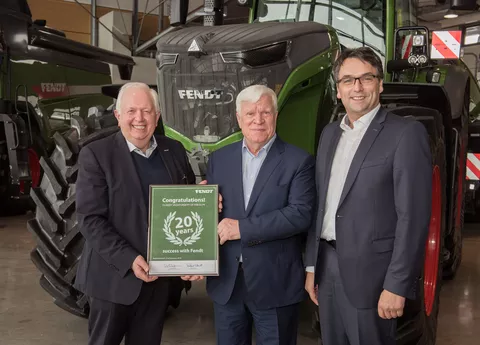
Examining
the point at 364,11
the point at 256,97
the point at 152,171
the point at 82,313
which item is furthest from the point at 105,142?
the point at 364,11

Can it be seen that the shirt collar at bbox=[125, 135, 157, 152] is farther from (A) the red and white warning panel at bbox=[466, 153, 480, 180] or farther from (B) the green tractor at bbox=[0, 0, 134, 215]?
(A) the red and white warning panel at bbox=[466, 153, 480, 180]

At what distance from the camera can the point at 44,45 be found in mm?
6520

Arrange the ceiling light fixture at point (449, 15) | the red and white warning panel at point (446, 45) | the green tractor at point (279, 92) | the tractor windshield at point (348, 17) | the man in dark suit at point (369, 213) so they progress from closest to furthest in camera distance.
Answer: the man in dark suit at point (369, 213) < the green tractor at point (279, 92) < the tractor windshield at point (348, 17) < the red and white warning panel at point (446, 45) < the ceiling light fixture at point (449, 15)

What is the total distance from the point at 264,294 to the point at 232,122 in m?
1.18

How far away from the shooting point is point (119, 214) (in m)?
2.28

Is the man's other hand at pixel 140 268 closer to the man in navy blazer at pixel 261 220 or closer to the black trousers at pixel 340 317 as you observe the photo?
the man in navy blazer at pixel 261 220

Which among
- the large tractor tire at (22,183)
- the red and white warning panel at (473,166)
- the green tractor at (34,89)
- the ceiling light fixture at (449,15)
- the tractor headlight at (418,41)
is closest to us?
the tractor headlight at (418,41)

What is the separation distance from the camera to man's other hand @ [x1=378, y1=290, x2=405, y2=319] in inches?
80.7

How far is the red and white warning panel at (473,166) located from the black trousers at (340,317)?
207 inches

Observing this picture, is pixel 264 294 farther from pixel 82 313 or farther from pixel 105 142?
pixel 82 313

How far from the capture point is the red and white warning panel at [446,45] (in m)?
4.75

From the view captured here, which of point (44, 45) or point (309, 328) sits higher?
point (44, 45)

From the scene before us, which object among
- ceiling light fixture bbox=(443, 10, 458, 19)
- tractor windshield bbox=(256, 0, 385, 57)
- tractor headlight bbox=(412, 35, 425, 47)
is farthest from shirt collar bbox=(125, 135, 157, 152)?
ceiling light fixture bbox=(443, 10, 458, 19)

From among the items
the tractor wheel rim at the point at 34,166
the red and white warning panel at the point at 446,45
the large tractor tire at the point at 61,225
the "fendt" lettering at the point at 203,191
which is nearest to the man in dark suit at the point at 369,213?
the "fendt" lettering at the point at 203,191
